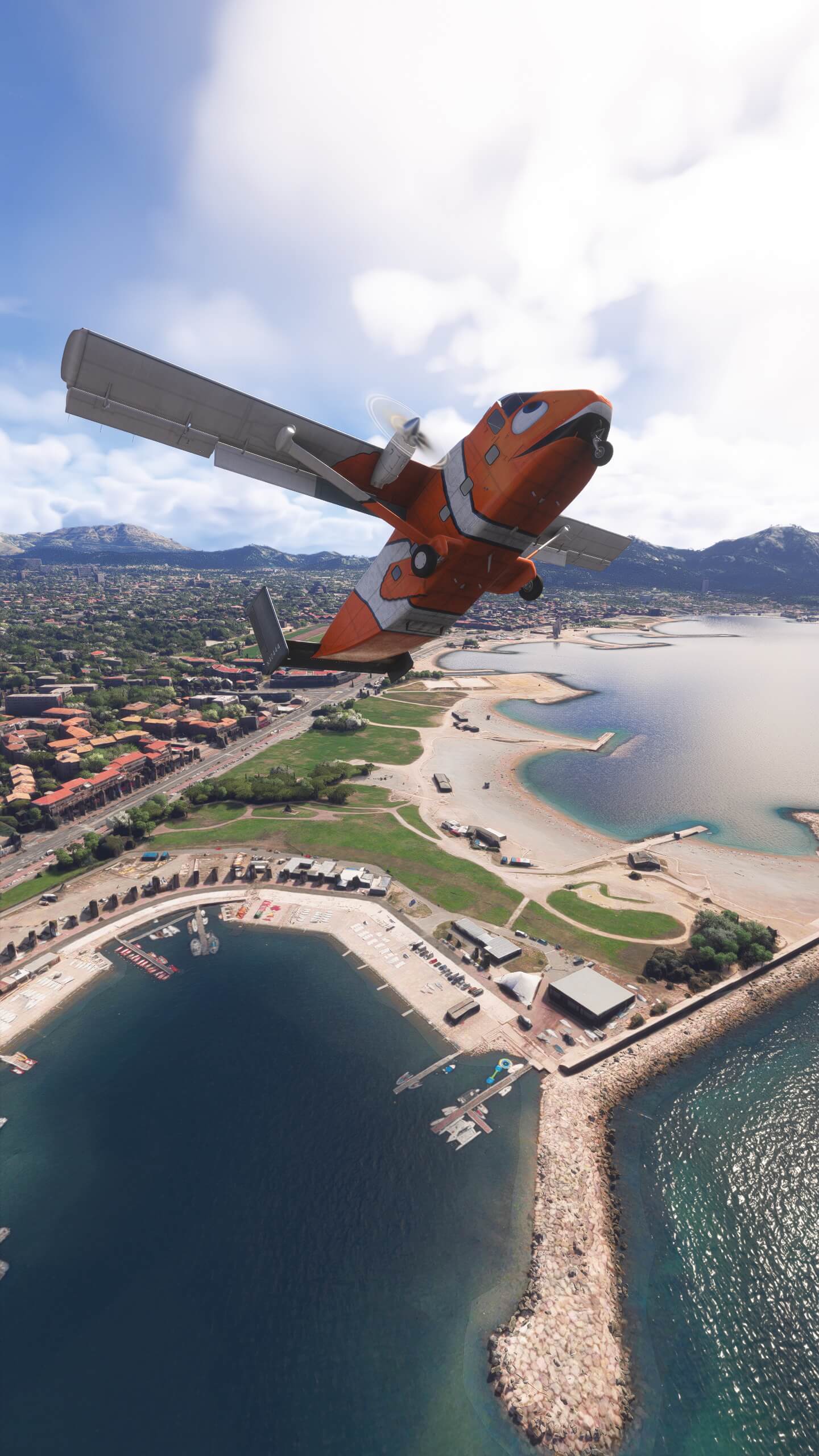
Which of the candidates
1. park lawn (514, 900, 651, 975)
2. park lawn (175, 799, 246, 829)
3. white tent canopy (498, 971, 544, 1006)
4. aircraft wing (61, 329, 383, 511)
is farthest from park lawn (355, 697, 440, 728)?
aircraft wing (61, 329, 383, 511)

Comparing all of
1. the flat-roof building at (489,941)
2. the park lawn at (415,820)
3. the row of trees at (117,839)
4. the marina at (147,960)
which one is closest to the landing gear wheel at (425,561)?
the flat-roof building at (489,941)

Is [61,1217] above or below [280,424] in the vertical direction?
below

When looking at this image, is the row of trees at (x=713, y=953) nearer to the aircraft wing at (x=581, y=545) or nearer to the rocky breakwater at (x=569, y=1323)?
the rocky breakwater at (x=569, y=1323)

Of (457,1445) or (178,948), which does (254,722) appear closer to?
(178,948)

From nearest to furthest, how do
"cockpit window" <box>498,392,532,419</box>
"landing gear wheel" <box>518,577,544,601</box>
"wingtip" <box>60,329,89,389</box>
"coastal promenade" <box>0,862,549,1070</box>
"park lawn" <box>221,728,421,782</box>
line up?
1. "wingtip" <box>60,329,89,389</box>
2. "cockpit window" <box>498,392,532,419</box>
3. "landing gear wheel" <box>518,577,544,601</box>
4. "coastal promenade" <box>0,862,549,1070</box>
5. "park lawn" <box>221,728,421,782</box>

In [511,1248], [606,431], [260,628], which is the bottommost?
[511,1248]

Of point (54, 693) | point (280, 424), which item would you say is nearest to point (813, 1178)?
point (280, 424)

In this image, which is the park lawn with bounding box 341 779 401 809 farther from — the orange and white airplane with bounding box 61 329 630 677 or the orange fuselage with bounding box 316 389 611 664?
the orange and white airplane with bounding box 61 329 630 677
